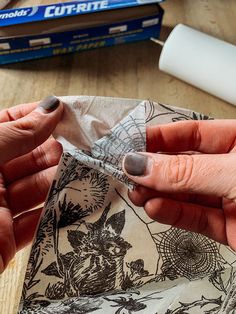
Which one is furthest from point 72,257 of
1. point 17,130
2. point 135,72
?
point 135,72

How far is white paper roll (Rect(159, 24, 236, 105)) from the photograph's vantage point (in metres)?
0.59

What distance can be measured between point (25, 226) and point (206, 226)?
0.71 ft

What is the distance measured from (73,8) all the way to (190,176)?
0.43 metres

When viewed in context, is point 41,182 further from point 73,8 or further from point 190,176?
point 73,8

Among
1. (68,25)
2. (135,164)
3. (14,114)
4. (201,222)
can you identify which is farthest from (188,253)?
(68,25)

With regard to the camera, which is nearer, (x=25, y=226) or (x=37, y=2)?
(x=25, y=226)

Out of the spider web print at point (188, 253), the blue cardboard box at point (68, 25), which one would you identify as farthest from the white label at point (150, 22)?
the spider web print at point (188, 253)

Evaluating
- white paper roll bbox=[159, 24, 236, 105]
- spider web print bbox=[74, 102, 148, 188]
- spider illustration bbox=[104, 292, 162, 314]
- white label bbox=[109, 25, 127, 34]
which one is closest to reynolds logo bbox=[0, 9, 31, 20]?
white label bbox=[109, 25, 127, 34]

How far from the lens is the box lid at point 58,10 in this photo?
1.92 feet

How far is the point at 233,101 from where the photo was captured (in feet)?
1.93

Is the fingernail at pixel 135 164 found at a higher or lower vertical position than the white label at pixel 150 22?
lower

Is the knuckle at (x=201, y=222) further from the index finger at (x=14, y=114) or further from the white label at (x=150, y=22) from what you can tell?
the white label at (x=150, y=22)

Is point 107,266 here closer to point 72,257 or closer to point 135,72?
point 72,257

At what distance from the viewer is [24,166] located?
0.44 metres
